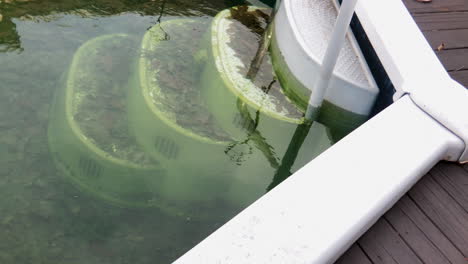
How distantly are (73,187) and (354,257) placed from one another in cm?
238

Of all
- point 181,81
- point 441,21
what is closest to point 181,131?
point 181,81

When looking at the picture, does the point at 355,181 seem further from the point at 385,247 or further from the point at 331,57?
the point at 331,57

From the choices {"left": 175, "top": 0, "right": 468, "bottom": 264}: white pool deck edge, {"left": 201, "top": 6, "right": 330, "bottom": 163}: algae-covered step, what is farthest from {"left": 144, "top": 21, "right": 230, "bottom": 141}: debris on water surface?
{"left": 175, "top": 0, "right": 468, "bottom": 264}: white pool deck edge

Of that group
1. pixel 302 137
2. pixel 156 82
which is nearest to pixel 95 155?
pixel 156 82

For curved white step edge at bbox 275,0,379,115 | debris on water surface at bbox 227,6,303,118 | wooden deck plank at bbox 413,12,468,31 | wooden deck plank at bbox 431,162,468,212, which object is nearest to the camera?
wooden deck plank at bbox 431,162,468,212

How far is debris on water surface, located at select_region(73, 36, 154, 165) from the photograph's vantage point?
4.02 m

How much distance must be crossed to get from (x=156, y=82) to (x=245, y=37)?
3.70 feet

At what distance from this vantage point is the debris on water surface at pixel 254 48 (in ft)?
14.5

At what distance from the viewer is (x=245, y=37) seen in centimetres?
512

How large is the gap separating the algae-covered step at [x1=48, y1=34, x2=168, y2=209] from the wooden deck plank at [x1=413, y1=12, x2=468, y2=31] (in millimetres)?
2179

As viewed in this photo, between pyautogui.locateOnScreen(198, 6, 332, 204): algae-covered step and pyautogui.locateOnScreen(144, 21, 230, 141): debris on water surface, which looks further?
pyautogui.locateOnScreen(144, 21, 230, 141): debris on water surface

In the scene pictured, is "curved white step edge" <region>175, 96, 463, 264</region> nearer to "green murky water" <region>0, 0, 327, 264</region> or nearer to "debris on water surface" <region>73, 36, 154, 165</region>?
"green murky water" <region>0, 0, 327, 264</region>

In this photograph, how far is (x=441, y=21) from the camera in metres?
3.79

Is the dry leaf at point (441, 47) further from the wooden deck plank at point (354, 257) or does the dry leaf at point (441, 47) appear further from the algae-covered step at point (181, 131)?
the wooden deck plank at point (354, 257)
